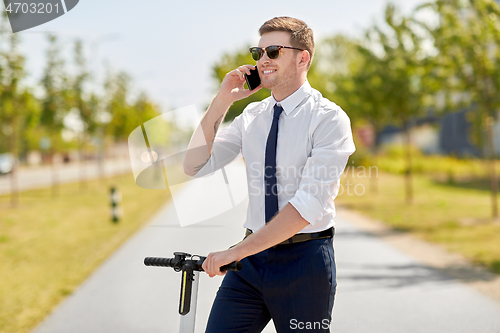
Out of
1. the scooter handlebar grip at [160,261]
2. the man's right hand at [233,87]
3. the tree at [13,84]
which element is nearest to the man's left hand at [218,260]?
the scooter handlebar grip at [160,261]

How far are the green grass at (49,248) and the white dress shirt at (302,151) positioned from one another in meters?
3.28

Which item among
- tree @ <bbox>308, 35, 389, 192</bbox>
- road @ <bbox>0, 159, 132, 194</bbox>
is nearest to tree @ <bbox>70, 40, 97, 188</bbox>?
road @ <bbox>0, 159, 132, 194</bbox>

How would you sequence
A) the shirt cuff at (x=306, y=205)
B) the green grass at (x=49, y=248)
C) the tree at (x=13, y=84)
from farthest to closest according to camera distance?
the tree at (x=13, y=84) → the green grass at (x=49, y=248) → the shirt cuff at (x=306, y=205)

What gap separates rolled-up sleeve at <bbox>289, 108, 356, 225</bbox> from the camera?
1915 millimetres

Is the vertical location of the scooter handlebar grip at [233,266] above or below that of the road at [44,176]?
above

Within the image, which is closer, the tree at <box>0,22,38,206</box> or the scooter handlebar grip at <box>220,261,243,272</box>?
the scooter handlebar grip at <box>220,261,243,272</box>

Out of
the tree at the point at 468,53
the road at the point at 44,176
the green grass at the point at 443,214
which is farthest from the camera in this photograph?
the road at the point at 44,176

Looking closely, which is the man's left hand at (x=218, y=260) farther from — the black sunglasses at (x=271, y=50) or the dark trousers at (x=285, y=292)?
the black sunglasses at (x=271, y=50)

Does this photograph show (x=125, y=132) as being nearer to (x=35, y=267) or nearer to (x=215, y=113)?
(x=35, y=267)

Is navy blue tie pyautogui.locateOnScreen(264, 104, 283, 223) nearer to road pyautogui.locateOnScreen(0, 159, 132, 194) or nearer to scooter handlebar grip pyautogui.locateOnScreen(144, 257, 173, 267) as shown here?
scooter handlebar grip pyautogui.locateOnScreen(144, 257, 173, 267)

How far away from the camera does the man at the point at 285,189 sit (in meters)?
1.95

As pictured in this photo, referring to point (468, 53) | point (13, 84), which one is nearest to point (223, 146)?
point (468, 53)

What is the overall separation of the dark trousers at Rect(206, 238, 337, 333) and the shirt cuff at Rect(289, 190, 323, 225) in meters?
0.24

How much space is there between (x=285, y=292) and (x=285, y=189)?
406mm
